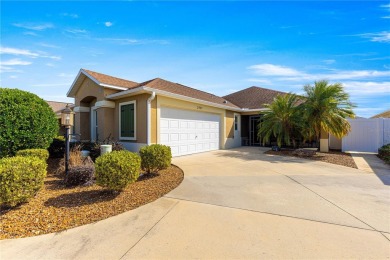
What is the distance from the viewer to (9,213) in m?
3.82

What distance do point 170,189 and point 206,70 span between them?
8.18 metres

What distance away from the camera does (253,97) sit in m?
17.9

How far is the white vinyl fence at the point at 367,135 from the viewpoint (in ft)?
38.8

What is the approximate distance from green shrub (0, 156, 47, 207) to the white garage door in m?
5.49

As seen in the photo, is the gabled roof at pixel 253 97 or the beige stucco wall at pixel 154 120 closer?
the beige stucco wall at pixel 154 120

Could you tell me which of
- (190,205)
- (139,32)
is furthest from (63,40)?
(190,205)

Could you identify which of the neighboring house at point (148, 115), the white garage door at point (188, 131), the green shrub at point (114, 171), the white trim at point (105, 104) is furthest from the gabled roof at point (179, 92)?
the green shrub at point (114, 171)

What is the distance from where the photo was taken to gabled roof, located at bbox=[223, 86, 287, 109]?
641 inches

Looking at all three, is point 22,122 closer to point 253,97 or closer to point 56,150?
point 56,150

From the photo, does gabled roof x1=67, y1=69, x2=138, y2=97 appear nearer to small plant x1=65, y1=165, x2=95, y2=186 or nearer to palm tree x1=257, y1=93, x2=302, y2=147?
small plant x1=65, y1=165, x2=95, y2=186

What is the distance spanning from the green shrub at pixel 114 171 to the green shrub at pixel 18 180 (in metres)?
1.25

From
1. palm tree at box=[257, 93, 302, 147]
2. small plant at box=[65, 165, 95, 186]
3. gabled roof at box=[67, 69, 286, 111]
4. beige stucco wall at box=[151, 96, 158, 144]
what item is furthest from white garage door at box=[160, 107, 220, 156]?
small plant at box=[65, 165, 95, 186]

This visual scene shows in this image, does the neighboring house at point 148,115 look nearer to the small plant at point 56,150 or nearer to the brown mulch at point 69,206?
the small plant at point 56,150

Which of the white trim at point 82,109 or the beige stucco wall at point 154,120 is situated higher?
the white trim at point 82,109
